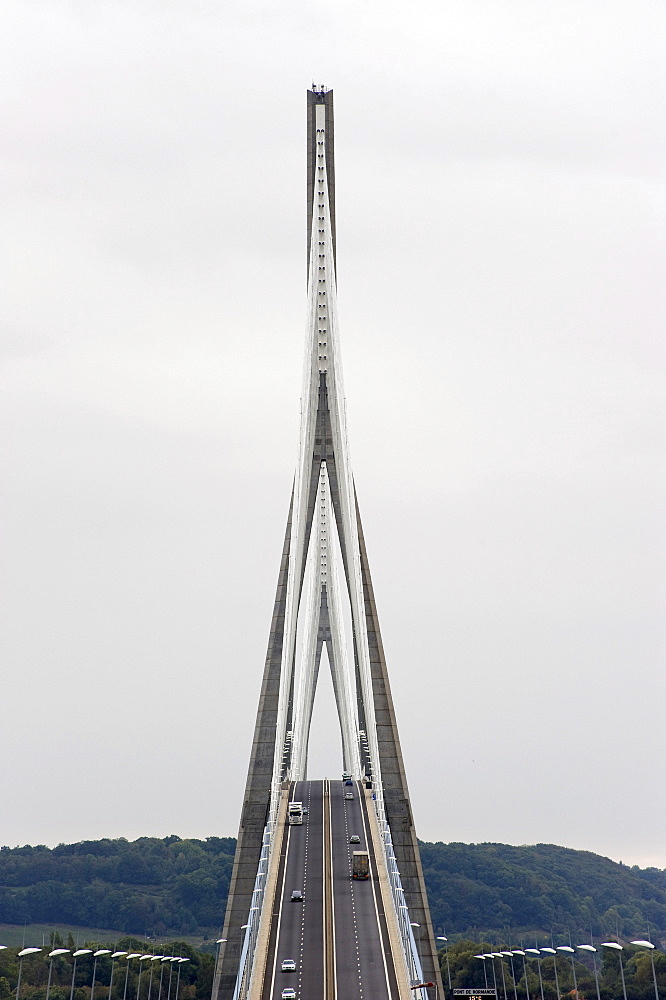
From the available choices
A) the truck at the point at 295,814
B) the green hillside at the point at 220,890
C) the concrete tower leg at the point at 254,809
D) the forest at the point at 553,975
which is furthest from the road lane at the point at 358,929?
the green hillside at the point at 220,890

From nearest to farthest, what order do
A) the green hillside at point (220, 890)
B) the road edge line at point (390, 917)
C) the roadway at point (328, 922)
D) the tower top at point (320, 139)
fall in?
1. the road edge line at point (390, 917)
2. the roadway at point (328, 922)
3. the tower top at point (320, 139)
4. the green hillside at point (220, 890)

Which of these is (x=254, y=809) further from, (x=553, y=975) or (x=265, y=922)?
(x=553, y=975)

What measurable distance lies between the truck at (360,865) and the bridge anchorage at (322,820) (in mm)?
46

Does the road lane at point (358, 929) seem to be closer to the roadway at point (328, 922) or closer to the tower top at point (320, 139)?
the roadway at point (328, 922)

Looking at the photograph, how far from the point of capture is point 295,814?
6525 cm

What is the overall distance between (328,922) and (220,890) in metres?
109

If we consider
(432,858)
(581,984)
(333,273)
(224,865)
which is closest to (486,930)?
(432,858)

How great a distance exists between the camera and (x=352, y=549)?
56.2 meters

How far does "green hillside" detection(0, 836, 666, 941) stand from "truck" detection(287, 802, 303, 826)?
76164 mm

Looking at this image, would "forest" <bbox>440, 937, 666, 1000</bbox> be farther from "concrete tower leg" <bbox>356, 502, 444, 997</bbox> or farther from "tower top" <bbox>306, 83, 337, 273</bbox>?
"tower top" <bbox>306, 83, 337, 273</bbox>

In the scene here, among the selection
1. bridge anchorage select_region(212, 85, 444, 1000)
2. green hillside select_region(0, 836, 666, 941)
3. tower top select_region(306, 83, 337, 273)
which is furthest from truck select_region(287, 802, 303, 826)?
green hillside select_region(0, 836, 666, 941)

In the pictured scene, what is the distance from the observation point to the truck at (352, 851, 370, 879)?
167 feet

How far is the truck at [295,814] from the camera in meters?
63.6

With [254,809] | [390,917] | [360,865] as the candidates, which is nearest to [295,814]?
[254,809]
